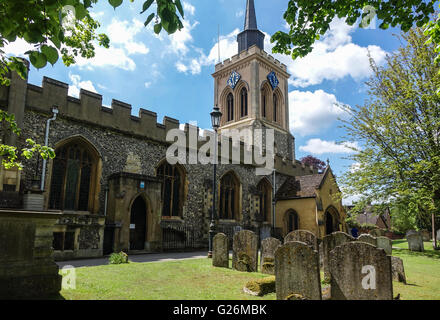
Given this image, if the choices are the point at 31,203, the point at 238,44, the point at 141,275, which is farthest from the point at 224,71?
the point at 141,275

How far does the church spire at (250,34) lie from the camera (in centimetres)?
3384

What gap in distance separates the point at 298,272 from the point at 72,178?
10214mm

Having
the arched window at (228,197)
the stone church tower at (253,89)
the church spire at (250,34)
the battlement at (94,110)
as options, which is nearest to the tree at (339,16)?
the battlement at (94,110)

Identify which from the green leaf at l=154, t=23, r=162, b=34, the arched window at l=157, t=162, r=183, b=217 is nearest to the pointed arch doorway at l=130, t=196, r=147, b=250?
the arched window at l=157, t=162, r=183, b=217

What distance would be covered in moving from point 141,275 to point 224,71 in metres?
30.8

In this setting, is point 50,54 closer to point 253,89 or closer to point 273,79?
point 253,89

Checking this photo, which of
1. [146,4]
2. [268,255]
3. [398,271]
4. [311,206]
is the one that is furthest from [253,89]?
[146,4]

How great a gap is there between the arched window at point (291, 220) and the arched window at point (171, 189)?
31.1 ft

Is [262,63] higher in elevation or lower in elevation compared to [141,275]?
higher

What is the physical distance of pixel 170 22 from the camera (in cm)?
295

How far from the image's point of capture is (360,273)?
4.78 meters

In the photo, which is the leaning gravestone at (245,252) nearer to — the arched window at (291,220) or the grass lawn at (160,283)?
the grass lawn at (160,283)
